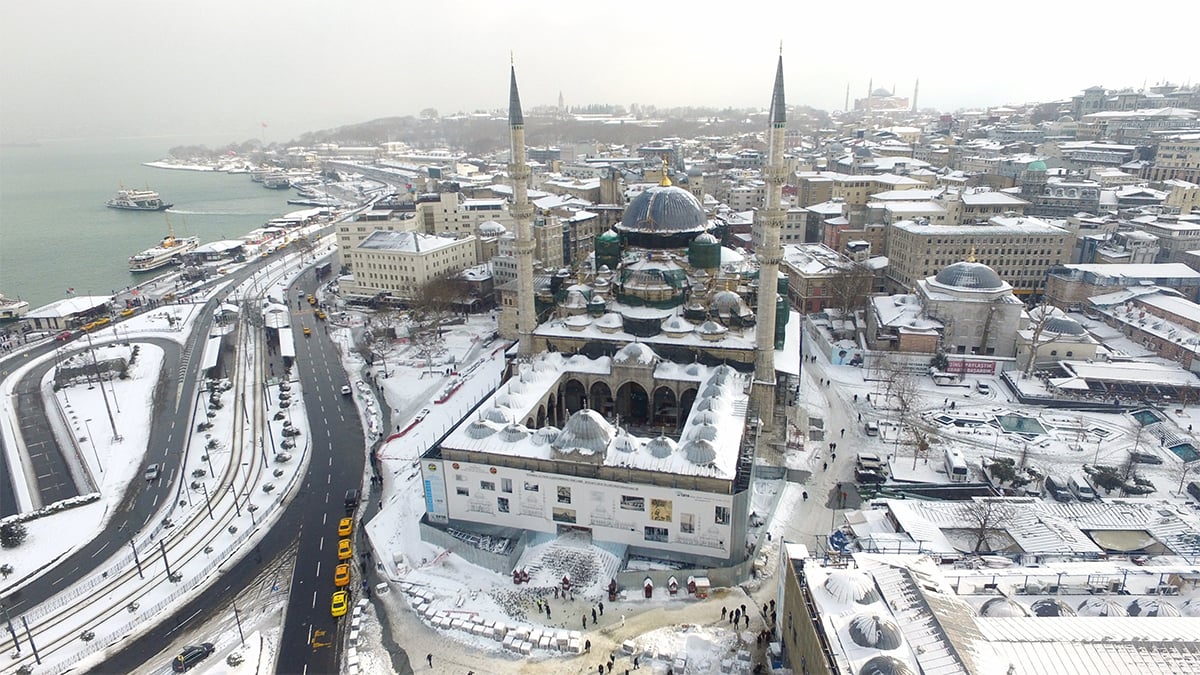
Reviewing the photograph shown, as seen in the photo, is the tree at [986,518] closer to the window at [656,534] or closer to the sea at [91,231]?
the window at [656,534]

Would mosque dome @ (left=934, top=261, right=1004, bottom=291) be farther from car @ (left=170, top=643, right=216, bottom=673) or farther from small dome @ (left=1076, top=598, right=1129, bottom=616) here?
car @ (left=170, top=643, right=216, bottom=673)

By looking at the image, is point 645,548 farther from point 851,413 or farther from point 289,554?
point 851,413

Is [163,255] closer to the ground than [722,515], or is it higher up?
closer to the ground

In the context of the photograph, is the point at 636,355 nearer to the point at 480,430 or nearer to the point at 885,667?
the point at 480,430

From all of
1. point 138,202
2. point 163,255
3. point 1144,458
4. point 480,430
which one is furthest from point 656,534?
point 138,202

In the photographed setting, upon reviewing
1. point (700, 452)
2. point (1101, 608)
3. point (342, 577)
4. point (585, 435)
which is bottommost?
point (342, 577)
